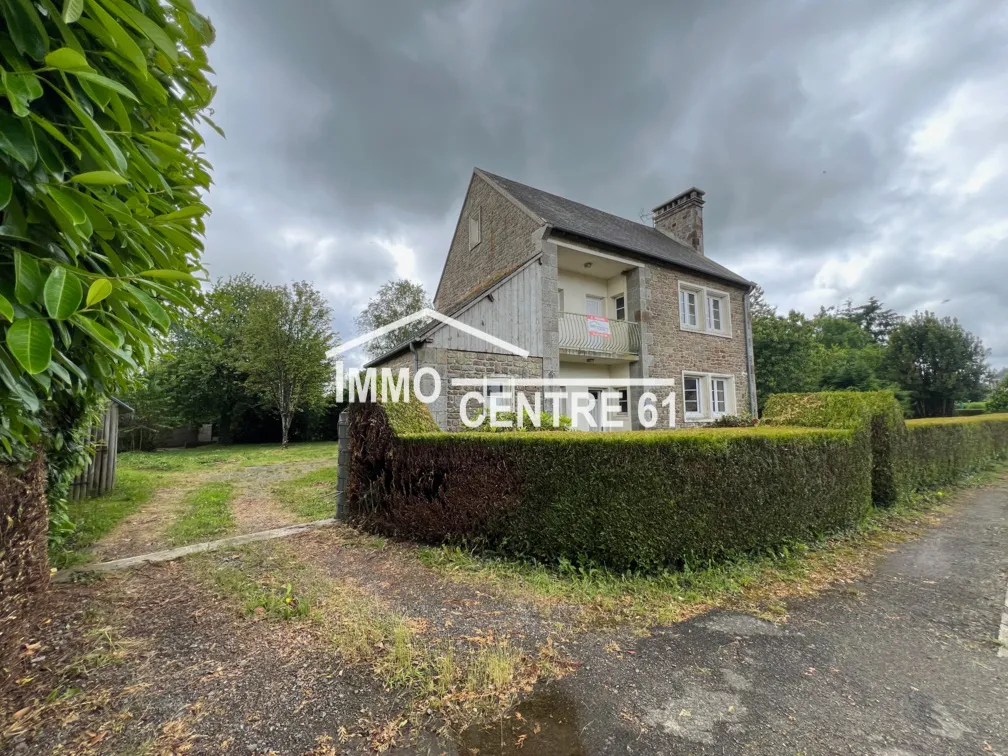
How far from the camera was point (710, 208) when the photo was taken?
1742cm

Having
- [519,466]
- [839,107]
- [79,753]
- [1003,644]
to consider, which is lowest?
[1003,644]

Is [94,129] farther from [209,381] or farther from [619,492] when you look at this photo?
[209,381]

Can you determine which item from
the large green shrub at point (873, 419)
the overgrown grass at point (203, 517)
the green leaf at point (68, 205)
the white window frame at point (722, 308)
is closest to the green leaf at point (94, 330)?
the green leaf at point (68, 205)

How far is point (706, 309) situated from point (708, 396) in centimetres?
322

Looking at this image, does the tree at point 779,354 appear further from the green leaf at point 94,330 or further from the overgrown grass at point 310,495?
the green leaf at point 94,330

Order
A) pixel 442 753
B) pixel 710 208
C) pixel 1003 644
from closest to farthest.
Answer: pixel 442 753, pixel 1003 644, pixel 710 208

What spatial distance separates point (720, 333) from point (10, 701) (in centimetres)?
1680

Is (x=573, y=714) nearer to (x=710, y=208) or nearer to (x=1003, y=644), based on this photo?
(x=1003, y=644)

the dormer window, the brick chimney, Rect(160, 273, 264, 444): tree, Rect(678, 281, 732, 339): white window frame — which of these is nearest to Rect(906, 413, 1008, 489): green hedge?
Rect(678, 281, 732, 339): white window frame

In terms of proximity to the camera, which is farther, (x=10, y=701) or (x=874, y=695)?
(x=874, y=695)

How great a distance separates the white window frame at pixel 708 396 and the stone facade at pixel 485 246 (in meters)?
7.05

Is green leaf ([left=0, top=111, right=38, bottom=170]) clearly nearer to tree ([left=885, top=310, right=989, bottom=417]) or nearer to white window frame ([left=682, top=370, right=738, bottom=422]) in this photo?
white window frame ([left=682, top=370, right=738, bottom=422])

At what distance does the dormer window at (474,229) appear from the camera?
47.1ft

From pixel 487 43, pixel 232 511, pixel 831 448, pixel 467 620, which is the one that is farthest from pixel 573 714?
pixel 487 43
